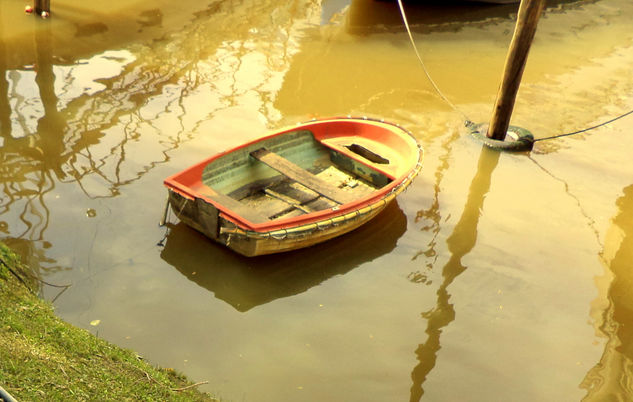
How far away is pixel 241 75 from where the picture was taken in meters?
14.6

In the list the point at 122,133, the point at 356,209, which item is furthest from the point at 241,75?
the point at 356,209

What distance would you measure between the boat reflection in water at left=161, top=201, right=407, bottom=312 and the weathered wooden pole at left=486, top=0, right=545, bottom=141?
4161 millimetres

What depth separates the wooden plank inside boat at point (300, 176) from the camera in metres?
9.59

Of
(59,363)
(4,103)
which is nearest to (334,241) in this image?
(59,363)

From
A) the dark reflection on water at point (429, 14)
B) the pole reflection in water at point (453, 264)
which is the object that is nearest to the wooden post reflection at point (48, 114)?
the pole reflection in water at point (453, 264)

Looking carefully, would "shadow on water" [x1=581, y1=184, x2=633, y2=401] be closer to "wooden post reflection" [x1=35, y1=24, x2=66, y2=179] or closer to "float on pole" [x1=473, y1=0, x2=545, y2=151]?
"float on pole" [x1=473, y1=0, x2=545, y2=151]

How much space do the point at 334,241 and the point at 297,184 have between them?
1.18 metres

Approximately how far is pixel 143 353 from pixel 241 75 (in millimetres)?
8388

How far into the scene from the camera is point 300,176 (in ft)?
32.3

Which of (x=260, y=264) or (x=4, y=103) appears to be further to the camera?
(x=4, y=103)

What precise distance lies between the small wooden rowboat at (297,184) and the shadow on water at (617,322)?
3.26 m

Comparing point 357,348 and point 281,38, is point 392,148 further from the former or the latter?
point 281,38

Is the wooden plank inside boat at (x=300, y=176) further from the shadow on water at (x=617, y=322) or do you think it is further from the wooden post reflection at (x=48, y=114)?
the shadow on water at (x=617, y=322)

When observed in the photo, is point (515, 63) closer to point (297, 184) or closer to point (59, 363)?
point (297, 184)
